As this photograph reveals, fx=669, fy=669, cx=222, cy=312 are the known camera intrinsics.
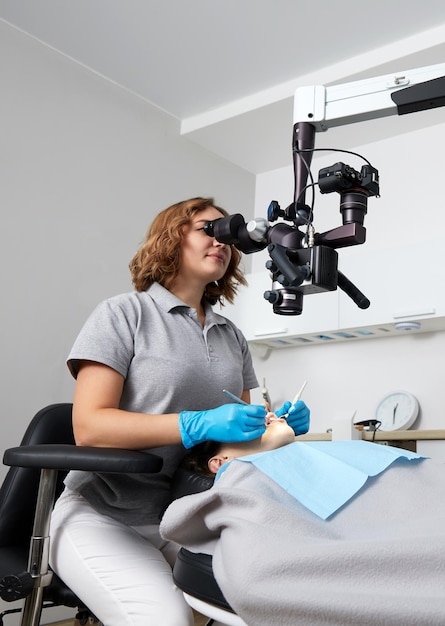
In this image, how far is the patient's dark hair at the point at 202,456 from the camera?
1354 millimetres

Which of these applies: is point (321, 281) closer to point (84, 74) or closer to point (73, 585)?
point (73, 585)

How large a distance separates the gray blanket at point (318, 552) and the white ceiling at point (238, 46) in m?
2.47

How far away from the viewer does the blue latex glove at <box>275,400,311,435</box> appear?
1530 mm

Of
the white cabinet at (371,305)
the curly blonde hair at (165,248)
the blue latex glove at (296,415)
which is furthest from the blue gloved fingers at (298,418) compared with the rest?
the white cabinet at (371,305)

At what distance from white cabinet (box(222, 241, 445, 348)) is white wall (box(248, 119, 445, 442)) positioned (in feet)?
0.27

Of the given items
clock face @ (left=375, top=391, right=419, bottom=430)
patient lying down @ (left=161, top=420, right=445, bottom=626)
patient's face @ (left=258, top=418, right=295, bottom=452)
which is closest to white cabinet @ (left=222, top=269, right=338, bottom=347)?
clock face @ (left=375, top=391, right=419, bottom=430)

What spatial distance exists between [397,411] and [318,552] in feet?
8.30

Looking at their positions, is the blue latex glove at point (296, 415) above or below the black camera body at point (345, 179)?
below

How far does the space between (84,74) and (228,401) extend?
88.4 inches

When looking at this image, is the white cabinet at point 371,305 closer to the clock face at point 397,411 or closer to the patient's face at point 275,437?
the clock face at point 397,411

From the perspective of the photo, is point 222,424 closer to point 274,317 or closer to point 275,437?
point 275,437

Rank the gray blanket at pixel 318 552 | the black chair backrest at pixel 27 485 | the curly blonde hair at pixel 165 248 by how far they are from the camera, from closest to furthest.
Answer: the gray blanket at pixel 318 552, the black chair backrest at pixel 27 485, the curly blonde hair at pixel 165 248

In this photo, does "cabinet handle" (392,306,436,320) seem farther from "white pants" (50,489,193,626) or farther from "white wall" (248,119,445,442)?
"white pants" (50,489,193,626)

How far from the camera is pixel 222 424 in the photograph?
125cm
